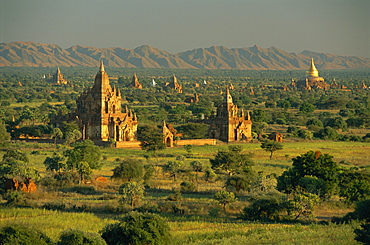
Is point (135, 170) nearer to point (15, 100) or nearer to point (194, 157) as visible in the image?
point (194, 157)

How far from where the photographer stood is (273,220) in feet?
104

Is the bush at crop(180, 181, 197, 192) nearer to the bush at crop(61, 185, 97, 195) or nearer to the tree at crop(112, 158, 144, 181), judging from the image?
the tree at crop(112, 158, 144, 181)

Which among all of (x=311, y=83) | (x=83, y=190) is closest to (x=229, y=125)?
(x=83, y=190)

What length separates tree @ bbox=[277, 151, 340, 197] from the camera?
36594 mm

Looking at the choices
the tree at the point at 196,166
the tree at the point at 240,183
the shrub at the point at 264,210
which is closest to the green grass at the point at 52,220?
the shrub at the point at 264,210

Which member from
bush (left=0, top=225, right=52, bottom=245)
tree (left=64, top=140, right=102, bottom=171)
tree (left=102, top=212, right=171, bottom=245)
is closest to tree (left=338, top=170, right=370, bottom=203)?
tree (left=102, top=212, right=171, bottom=245)

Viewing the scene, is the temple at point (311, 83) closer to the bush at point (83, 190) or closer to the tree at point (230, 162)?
the tree at point (230, 162)

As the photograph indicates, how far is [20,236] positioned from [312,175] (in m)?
19.3

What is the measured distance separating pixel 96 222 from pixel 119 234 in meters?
4.38

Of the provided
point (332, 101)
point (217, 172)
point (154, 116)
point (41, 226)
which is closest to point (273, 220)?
point (41, 226)

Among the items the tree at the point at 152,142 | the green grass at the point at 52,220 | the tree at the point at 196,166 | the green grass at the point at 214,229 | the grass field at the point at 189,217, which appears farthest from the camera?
the tree at the point at 152,142

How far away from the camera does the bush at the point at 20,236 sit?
73.7ft

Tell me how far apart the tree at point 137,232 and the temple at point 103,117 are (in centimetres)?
3930

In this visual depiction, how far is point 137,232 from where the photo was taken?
83.9 ft
